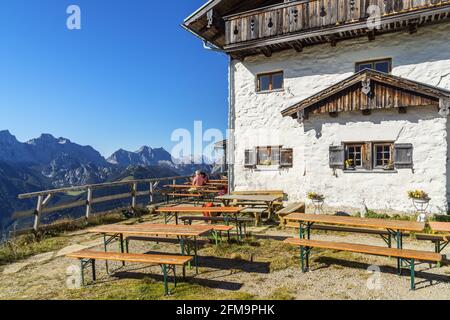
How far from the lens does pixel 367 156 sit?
10797mm

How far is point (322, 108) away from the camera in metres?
11.3

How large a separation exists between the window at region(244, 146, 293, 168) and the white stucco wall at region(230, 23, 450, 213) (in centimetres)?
24

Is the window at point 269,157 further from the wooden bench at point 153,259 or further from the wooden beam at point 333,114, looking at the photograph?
the wooden bench at point 153,259

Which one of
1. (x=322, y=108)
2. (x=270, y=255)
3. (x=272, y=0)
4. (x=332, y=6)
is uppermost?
(x=272, y=0)

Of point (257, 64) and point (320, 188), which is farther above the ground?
point (257, 64)

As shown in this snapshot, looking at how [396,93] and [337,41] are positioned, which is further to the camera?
[337,41]

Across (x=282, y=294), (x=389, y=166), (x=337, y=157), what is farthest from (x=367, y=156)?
(x=282, y=294)

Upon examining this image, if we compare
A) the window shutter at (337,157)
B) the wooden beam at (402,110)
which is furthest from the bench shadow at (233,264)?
the wooden beam at (402,110)

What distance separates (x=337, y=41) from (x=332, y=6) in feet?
4.32

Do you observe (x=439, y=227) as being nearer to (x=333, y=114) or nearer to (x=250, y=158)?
(x=333, y=114)

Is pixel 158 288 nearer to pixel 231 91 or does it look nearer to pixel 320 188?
pixel 320 188

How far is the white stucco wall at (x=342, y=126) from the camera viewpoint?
32.7 feet

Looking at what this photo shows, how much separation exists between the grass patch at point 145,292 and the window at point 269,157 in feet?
26.4

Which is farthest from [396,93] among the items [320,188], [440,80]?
[320,188]
